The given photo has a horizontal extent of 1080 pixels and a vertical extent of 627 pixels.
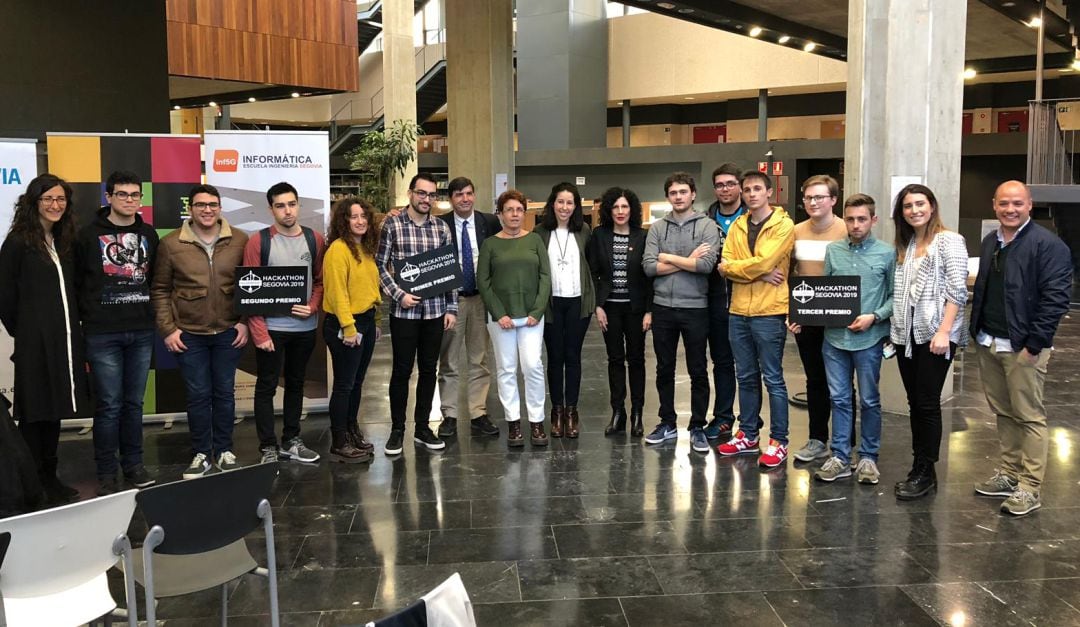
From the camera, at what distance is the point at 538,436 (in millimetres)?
5895

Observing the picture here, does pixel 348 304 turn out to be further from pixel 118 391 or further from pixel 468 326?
pixel 118 391

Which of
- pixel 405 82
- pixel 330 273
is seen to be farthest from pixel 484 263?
pixel 405 82

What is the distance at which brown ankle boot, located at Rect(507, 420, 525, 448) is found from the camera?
590 centimetres

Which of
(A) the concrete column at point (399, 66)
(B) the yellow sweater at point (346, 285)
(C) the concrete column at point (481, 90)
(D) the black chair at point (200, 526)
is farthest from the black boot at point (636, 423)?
(A) the concrete column at point (399, 66)

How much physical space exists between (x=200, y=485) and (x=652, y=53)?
2143 cm

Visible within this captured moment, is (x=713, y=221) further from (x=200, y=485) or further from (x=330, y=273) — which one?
(x=200, y=485)

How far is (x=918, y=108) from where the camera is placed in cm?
658

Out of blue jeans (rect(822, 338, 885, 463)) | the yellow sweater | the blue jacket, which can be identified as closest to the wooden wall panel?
the yellow sweater

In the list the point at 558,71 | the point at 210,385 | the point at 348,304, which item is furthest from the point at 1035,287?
the point at 558,71

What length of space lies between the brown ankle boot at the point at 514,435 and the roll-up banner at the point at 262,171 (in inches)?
81.1

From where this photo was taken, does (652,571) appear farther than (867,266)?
No

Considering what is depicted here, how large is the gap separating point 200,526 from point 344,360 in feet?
9.33

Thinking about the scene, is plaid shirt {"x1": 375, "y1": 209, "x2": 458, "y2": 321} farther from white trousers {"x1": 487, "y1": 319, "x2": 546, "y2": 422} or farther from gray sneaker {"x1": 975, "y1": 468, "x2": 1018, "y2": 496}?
gray sneaker {"x1": 975, "y1": 468, "x2": 1018, "y2": 496}

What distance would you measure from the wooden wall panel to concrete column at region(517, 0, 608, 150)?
5100mm
